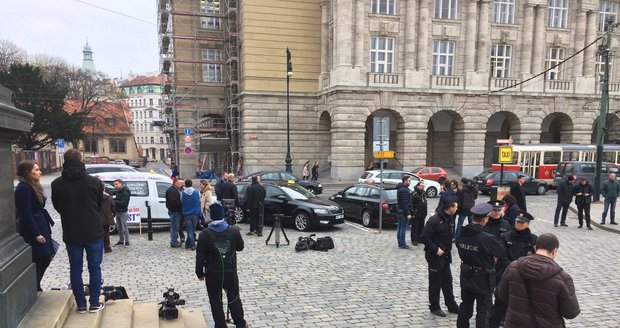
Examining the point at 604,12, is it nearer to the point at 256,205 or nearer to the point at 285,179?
the point at 285,179

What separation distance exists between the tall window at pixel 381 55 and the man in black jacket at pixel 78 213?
2744cm

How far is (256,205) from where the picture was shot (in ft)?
36.9

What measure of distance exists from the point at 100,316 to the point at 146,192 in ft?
24.4

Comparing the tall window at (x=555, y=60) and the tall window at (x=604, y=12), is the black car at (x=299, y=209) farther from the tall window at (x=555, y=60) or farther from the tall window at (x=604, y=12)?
the tall window at (x=604, y=12)

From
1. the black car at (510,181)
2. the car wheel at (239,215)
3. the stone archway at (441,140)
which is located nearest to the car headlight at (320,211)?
the car wheel at (239,215)

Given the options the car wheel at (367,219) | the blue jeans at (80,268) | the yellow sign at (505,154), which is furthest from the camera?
the yellow sign at (505,154)

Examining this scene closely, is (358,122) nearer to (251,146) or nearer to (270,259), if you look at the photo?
(251,146)

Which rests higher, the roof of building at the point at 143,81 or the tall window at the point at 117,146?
the roof of building at the point at 143,81

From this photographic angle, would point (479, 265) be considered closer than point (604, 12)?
Yes

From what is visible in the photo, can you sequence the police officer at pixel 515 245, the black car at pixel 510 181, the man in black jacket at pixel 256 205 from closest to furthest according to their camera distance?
the police officer at pixel 515 245, the man in black jacket at pixel 256 205, the black car at pixel 510 181

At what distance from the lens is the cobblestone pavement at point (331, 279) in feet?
19.3

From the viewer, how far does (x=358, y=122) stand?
2928cm

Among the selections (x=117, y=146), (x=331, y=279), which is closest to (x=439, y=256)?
(x=331, y=279)

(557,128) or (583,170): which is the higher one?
(557,128)
